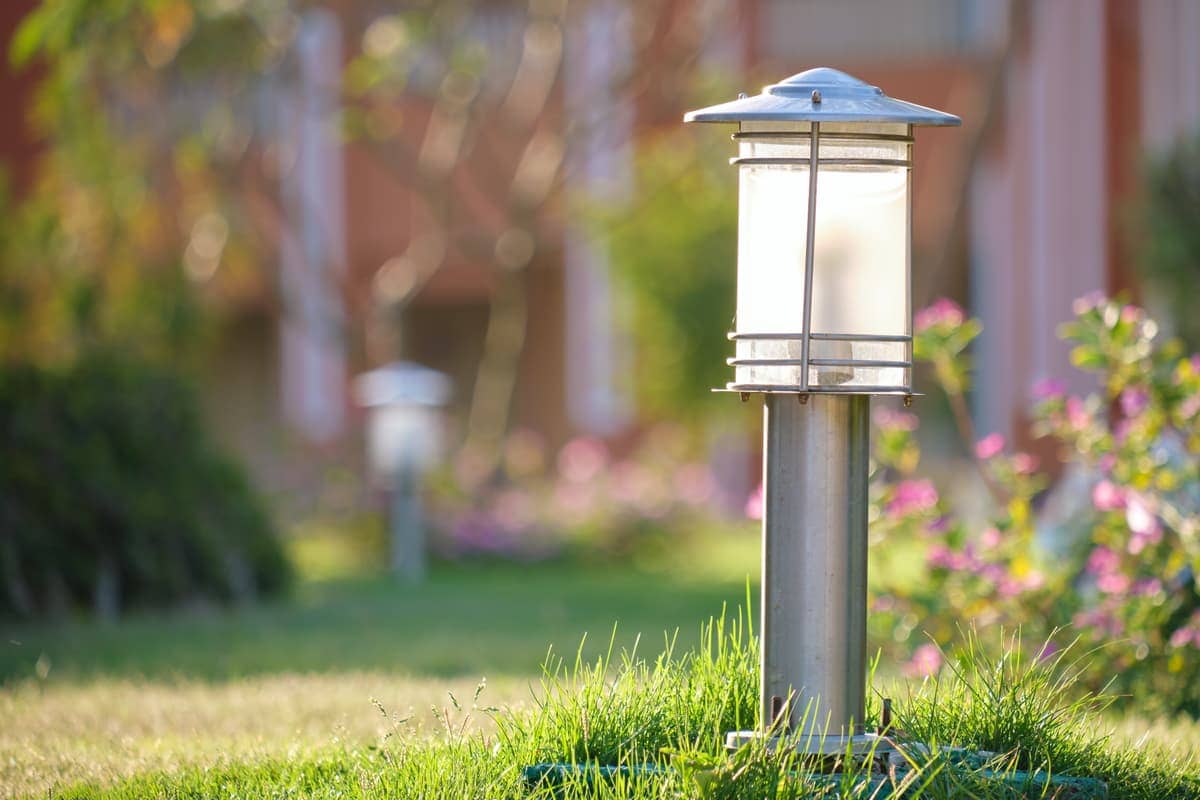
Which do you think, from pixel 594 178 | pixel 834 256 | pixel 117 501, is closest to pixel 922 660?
pixel 834 256

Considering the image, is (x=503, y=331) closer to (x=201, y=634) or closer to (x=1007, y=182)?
(x=1007, y=182)

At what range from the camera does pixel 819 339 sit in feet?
10.6

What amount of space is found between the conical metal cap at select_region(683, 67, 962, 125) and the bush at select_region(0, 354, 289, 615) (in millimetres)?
5539

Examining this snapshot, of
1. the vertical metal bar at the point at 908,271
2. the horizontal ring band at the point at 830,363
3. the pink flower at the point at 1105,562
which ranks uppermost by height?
the vertical metal bar at the point at 908,271

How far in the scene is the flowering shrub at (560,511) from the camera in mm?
11664

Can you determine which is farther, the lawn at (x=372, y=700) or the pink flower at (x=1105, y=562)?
the pink flower at (x=1105, y=562)

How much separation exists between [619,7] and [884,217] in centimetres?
1220

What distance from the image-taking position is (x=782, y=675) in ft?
10.5

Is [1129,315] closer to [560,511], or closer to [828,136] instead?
[828,136]

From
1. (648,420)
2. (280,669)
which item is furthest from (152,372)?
(648,420)

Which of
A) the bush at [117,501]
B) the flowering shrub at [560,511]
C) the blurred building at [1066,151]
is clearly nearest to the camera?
the bush at [117,501]

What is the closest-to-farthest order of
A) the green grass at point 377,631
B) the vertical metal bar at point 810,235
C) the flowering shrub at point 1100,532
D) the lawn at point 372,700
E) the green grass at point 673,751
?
the green grass at point 673,751
the vertical metal bar at point 810,235
the lawn at point 372,700
the flowering shrub at point 1100,532
the green grass at point 377,631

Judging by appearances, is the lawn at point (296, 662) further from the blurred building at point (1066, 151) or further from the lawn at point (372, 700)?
the blurred building at point (1066, 151)

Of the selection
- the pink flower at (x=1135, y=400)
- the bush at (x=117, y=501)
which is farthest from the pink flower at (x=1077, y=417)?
the bush at (x=117, y=501)
